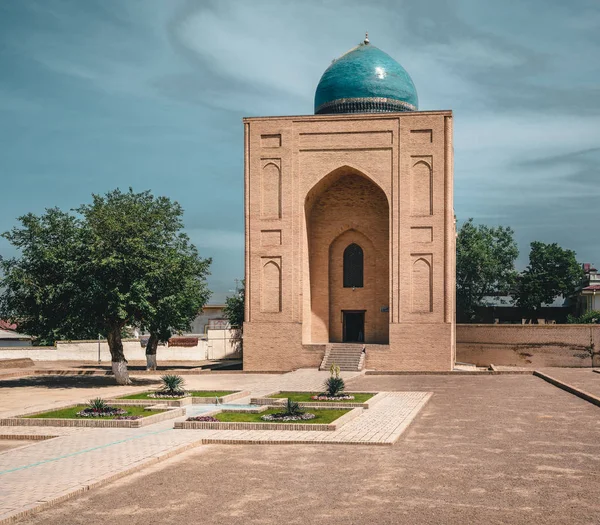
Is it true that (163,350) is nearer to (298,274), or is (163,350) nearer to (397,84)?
(298,274)

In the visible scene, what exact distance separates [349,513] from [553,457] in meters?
4.24

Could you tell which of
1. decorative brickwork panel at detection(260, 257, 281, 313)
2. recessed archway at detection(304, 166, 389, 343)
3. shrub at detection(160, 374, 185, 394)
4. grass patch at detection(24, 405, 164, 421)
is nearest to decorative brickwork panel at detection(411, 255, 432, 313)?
recessed archway at detection(304, 166, 389, 343)

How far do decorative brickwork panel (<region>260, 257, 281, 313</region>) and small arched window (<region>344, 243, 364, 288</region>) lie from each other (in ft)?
11.7

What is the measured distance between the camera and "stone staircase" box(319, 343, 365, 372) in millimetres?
28250

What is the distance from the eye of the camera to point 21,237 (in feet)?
75.9

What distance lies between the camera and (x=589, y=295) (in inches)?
1978

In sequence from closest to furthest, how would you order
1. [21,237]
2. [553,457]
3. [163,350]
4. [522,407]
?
[553,457] < [522,407] < [21,237] < [163,350]

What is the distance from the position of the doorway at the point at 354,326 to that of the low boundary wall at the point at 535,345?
6255mm

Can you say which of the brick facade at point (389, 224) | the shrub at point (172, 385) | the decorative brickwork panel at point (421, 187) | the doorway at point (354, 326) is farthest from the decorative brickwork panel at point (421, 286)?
the shrub at point (172, 385)

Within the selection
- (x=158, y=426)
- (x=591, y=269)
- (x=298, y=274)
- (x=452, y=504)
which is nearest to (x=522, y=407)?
(x=158, y=426)

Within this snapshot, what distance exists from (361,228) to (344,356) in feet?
18.4

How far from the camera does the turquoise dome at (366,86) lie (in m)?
31.7

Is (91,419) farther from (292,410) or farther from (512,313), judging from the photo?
(512,313)

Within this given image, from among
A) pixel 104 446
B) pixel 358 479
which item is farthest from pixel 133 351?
pixel 358 479
